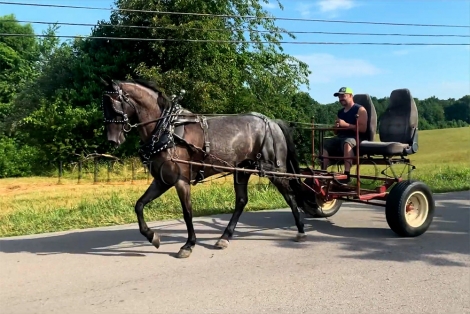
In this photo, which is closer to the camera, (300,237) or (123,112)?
(123,112)

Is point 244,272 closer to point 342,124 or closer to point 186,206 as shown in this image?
point 186,206

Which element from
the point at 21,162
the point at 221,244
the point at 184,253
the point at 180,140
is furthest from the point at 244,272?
the point at 21,162

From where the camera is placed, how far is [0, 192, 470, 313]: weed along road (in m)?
4.42

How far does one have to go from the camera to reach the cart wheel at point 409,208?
6.90 meters

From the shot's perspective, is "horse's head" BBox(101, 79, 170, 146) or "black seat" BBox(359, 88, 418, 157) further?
"black seat" BBox(359, 88, 418, 157)

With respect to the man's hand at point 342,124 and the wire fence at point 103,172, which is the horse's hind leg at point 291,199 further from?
the wire fence at point 103,172

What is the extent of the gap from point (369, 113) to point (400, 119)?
0.50 metres

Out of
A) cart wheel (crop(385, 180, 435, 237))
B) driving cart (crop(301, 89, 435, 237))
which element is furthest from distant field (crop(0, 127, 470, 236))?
cart wheel (crop(385, 180, 435, 237))

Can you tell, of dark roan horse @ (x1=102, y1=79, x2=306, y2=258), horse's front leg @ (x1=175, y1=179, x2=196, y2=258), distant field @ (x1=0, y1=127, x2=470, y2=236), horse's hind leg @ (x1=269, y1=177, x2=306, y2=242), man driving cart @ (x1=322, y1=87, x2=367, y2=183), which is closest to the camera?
dark roan horse @ (x1=102, y1=79, x2=306, y2=258)

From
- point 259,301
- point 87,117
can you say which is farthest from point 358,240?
point 87,117

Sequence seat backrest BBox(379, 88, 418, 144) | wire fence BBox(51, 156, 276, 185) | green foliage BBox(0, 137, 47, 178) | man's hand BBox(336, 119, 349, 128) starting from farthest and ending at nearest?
green foliage BBox(0, 137, 47, 178), wire fence BBox(51, 156, 276, 185), seat backrest BBox(379, 88, 418, 144), man's hand BBox(336, 119, 349, 128)

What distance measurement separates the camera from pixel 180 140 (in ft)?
20.2

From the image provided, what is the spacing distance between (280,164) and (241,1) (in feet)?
61.1

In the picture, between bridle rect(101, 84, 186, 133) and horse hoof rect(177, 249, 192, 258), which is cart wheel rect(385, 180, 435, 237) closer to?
horse hoof rect(177, 249, 192, 258)
